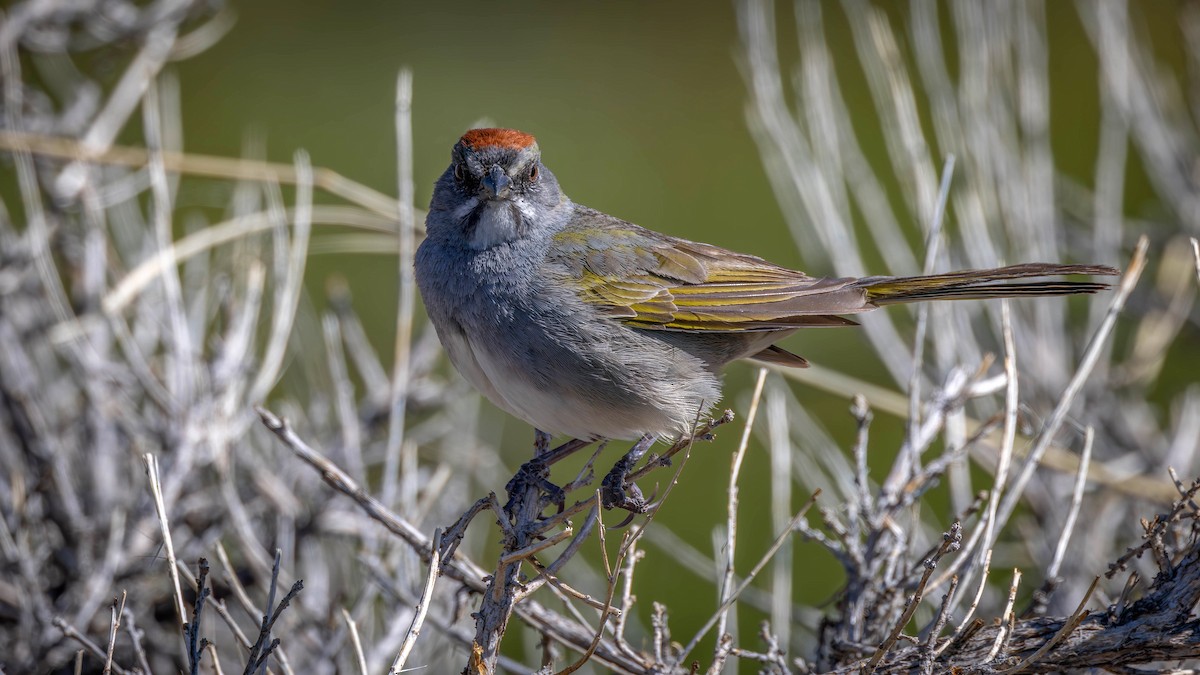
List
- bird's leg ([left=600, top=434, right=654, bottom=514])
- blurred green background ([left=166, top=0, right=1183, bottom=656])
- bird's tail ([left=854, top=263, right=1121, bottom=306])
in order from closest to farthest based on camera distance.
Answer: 1. bird's tail ([left=854, top=263, right=1121, bottom=306])
2. bird's leg ([left=600, top=434, right=654, bottom=514])
3. blurred green background ([left=166, top=0, right=1183, bottom=656])

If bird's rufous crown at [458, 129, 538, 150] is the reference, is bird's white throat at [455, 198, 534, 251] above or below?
below

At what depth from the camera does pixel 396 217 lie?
293 cm

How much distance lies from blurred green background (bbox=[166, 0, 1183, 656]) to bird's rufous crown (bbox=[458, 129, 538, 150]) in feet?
7.96

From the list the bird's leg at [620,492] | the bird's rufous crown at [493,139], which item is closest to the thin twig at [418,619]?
the bird's leg at [620,492]

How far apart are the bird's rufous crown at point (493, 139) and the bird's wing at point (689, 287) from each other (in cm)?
25

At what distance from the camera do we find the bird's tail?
7.46 ft

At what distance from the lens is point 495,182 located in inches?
105

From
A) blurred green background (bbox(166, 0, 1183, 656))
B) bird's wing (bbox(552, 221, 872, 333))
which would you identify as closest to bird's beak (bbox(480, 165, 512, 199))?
bird's wing (bbox(552, 221, 872, 333))

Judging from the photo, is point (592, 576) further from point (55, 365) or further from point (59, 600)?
point (55, 365)

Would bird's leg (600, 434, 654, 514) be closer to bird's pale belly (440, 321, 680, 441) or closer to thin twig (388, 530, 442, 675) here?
bird's pale belly (440, 321, 680, 441)

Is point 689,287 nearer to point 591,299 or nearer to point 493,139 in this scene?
point 591,299

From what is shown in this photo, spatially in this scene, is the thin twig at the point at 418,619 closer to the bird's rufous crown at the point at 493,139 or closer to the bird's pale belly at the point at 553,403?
the bird's pale belly at the point at 553,403

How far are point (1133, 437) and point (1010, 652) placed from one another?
2.08 m

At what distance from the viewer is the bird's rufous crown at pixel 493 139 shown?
2.68 metres
